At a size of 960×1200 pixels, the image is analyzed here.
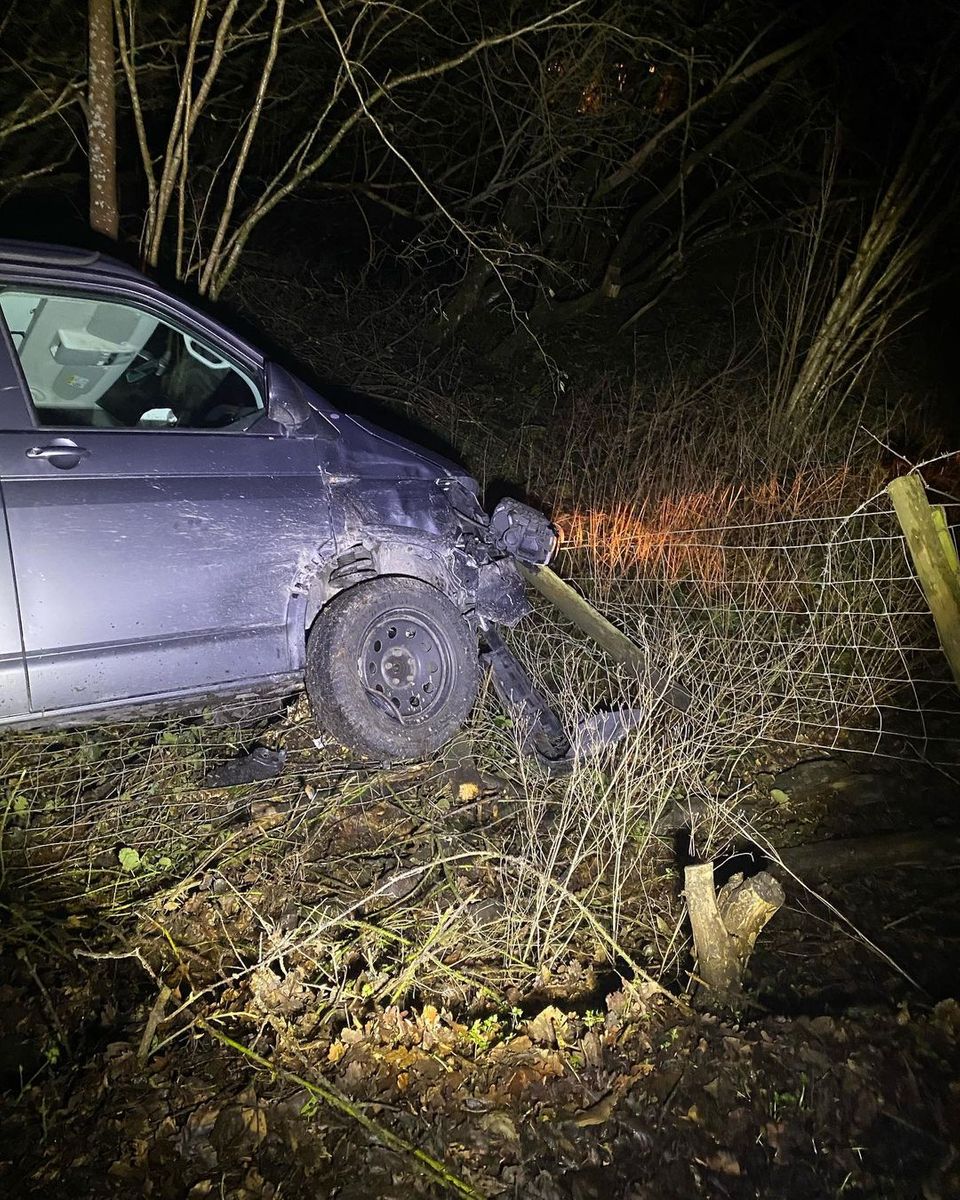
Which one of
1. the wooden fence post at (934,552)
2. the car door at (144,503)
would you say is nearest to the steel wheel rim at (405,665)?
the car door at (144,503)

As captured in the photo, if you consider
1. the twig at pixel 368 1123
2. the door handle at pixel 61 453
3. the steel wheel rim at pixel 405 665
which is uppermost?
the door handle at pixel 61 453

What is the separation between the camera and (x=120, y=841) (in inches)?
131

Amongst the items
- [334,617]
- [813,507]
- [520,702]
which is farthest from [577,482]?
[334,617]

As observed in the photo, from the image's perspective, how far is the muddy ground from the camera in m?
2.19

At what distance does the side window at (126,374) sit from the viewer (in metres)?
3.61

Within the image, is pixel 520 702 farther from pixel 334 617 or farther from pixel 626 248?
pixel 626 248

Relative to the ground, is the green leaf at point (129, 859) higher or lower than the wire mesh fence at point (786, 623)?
lower

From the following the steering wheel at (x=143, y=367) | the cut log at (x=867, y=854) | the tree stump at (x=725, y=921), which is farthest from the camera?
the steering wheel at (x=143, y=367)

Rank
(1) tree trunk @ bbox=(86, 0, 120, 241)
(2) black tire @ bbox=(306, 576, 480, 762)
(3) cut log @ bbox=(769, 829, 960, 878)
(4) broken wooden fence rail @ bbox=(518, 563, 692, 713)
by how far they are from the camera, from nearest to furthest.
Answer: (3) cut log @ bbox=(769, 829, 960, 878) → (2) black tire @ bbox=(306, 576, 480, 762) → (4) broken wooden fence rail @ bbox=(518, 563, 692, 713) → (1) tree trunk @ bbox=(86, 0, 120, 241)

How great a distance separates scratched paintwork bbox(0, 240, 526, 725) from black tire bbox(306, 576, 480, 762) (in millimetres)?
139

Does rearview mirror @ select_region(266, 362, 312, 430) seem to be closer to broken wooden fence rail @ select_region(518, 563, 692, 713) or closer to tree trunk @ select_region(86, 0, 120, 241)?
broken wooden fence rail @ select_region(518, 563, 692, 713)

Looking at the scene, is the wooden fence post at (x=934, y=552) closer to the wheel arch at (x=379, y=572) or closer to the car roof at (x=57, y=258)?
the wheel arch at (x=379, y=572)

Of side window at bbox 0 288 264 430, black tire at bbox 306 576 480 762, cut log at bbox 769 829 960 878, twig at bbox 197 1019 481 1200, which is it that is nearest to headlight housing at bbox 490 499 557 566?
black tire at bbox 306 576 480 762

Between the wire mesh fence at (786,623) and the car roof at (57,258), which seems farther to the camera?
the wire mesh fence at (786,623)
